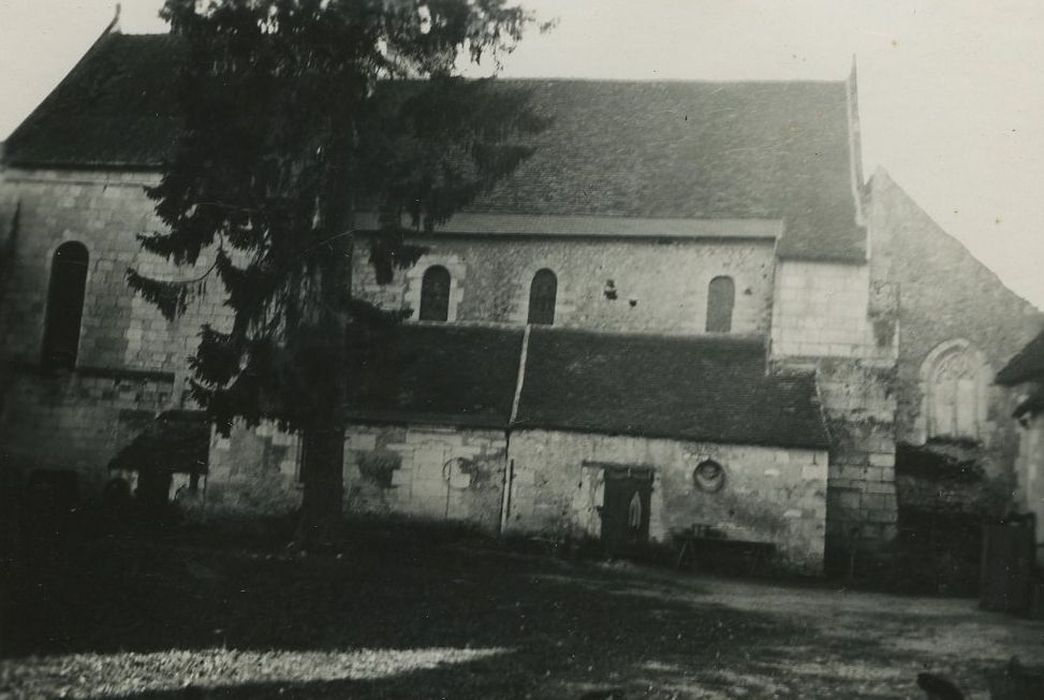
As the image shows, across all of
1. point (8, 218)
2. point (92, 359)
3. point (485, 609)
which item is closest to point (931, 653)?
point (485, 609)

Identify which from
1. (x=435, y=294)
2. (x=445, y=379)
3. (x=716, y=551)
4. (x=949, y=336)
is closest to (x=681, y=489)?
(x=716, y=551)

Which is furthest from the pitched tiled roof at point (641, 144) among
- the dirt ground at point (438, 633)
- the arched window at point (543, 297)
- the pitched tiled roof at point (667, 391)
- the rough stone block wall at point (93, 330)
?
the dirt ground at point (438, 633)

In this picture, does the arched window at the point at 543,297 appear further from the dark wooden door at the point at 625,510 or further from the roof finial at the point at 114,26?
the roof finial at the point at 114,26

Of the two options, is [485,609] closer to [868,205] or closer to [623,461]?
[623,461]

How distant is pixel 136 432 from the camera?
21.9 metres

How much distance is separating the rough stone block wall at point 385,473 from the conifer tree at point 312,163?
2916mm

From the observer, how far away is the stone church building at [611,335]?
61.3ft

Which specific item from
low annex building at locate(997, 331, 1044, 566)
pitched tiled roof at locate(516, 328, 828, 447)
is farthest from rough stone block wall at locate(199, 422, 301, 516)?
low annex building at locate(997, 331, 1044, 566)

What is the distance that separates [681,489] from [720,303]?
15.6ft

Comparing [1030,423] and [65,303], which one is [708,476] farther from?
[65,303]

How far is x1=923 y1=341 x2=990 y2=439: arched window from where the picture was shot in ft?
70.8

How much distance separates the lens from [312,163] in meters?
15.6

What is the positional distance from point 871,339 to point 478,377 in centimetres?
837

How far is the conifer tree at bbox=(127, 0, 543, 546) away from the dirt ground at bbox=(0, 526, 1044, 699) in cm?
300
